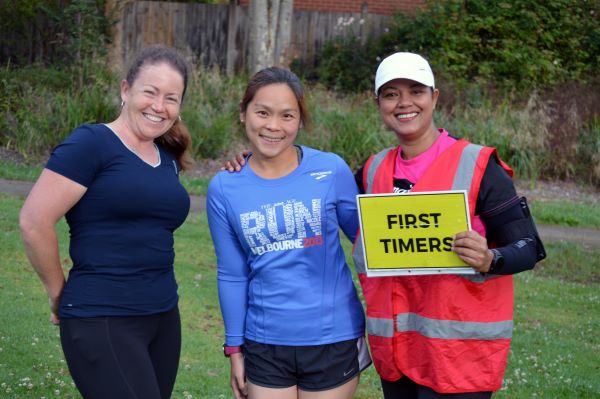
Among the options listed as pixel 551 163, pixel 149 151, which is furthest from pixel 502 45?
pixel 149 151

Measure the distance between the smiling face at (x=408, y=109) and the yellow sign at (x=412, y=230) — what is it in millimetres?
331

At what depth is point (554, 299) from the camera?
9.30 m

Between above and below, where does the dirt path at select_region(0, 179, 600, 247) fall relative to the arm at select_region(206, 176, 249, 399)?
below

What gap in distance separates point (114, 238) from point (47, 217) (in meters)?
0.28

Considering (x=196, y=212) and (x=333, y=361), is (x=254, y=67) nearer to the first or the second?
(x=196, y=212)

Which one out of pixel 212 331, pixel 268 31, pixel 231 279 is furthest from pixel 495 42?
pixel 231 279

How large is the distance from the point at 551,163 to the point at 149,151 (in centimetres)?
1258

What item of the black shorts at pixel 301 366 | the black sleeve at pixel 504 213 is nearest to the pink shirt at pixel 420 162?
the black sleeve at pixel 504 213

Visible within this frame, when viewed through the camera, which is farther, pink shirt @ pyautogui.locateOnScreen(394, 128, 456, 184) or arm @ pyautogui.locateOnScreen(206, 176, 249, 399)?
arm @ pyautogui.locateOnScreen(206, 176, 249, 399)

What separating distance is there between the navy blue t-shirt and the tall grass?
37.0 feet

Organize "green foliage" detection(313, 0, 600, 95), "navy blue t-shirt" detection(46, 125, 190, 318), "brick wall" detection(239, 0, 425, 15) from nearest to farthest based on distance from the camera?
"navy blue t-shirt" detection(46, 125, 190, 318) < "green foliage" detection(313, 0, 600, 95) < "brick wall" detection(239, 0, 425, 15)

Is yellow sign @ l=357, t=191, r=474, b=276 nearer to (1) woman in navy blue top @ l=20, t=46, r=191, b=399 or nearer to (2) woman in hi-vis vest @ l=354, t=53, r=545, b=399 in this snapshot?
(2) woman in hi-vis vest @ l=354, t=53, r=545, b=399

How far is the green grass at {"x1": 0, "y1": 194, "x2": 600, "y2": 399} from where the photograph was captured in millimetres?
6633

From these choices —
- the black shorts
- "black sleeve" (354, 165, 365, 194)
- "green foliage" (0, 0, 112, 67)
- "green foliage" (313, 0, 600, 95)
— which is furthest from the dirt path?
the black shorts
